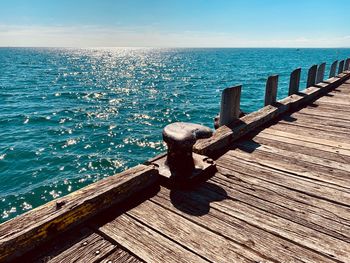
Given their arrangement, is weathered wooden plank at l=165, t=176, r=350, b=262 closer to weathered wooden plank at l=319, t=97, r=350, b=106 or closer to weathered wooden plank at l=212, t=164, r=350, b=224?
weathered wooden plank at l=212, t=164, r=350, b=224

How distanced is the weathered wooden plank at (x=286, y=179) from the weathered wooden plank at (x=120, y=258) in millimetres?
1965

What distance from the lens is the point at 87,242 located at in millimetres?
2291

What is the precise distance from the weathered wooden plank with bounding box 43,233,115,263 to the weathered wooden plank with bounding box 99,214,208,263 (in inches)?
3.9

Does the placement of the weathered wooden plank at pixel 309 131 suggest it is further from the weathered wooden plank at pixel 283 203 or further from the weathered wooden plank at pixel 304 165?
the weathered wooden plank at pixel 283 203

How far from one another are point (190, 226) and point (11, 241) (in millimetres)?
1472

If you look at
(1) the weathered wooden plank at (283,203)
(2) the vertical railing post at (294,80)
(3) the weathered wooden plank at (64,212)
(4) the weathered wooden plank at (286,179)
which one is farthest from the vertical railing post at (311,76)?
(3) the weathered wooden plank at (64,212)

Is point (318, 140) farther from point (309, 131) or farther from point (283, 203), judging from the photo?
point (283, 203)

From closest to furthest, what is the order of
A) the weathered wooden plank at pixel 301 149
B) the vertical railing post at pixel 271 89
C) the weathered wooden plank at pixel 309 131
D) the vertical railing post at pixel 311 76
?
the weathered wooden plank at pixel 301 149 < the weathered wooden plank at pixel 309 131 < the vertical railing post at pixel 271 89 < the vertical railing post at pixel 311 76

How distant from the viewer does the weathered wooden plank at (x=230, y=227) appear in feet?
7.21

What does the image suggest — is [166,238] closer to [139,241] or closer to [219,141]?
[139,241]

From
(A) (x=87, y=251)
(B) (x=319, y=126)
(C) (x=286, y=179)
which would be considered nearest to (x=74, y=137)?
(B) (x=319, y=126)

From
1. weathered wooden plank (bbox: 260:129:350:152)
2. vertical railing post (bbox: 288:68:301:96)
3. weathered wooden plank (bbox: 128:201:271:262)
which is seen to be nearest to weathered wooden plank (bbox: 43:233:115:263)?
weathered wooden plank (bbox: 128:201:271:262)

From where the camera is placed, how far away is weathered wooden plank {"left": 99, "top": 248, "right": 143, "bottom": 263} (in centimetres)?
210

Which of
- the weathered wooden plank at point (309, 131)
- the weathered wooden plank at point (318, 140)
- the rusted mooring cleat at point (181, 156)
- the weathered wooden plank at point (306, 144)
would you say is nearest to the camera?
the rusted mooring cleat at point (181, 156)
